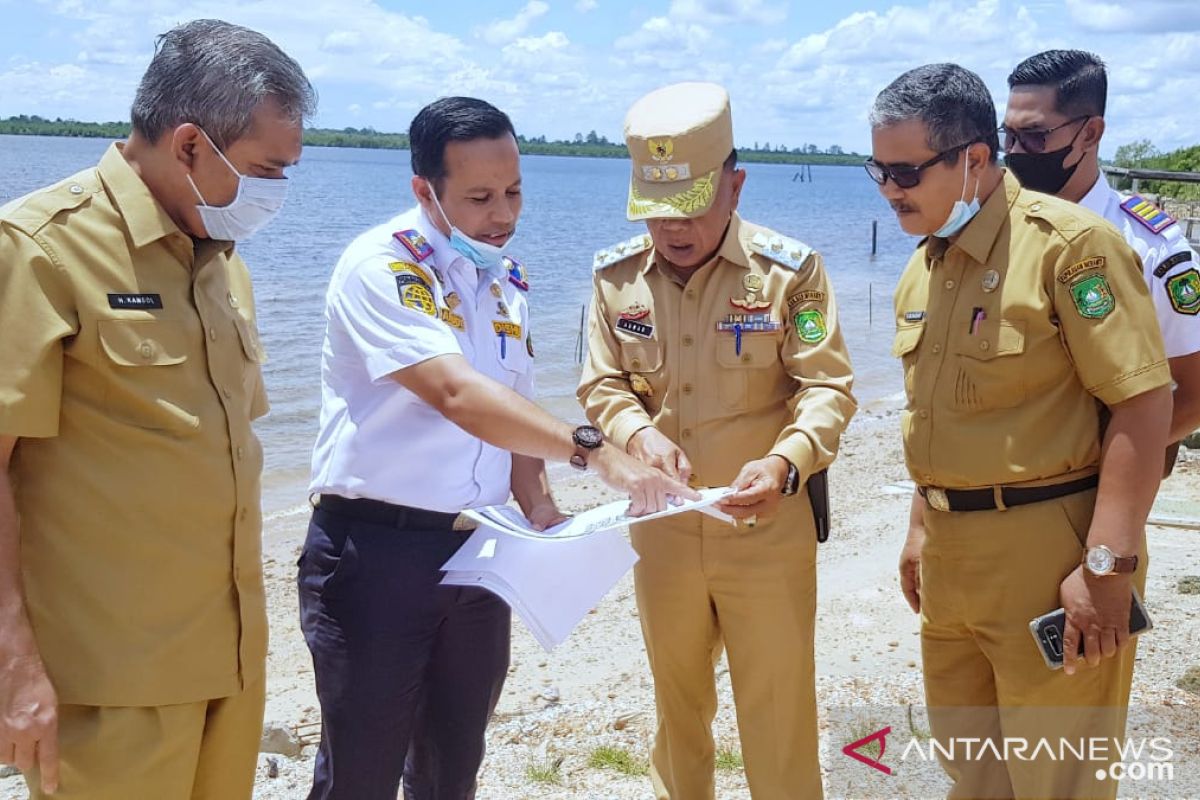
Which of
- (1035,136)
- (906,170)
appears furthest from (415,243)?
(1035,136)

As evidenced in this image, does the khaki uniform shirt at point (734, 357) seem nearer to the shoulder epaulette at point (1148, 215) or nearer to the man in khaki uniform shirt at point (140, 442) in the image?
the shoulder epaulette at point (1148, 215)

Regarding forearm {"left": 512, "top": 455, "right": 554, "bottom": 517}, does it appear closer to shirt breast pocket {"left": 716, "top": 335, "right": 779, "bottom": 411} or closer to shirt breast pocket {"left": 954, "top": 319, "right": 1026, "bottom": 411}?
shirt breast pocket {"left": 716, "top": 335, "right": 779, "bottom": 411}

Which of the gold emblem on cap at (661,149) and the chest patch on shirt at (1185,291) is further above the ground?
the gold emblem on cap at (661,149)

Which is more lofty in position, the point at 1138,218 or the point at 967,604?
the point at 1138,218

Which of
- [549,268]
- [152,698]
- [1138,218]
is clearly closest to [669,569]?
[152,698]

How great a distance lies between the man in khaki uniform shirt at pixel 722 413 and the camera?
10.2ft

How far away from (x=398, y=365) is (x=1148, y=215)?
8.03 ft

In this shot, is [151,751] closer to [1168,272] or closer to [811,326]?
[811,326]

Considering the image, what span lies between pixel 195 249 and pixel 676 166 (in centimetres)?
→ 138

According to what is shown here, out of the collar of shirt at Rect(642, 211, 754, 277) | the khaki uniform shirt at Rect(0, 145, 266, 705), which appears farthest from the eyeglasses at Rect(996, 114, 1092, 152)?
the khaki uniform shirt at Rect(0, 145, 266, 705)

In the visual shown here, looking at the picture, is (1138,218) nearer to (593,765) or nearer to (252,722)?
(593,765)

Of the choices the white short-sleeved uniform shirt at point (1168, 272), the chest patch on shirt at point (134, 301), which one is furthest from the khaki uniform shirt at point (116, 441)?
the white short-sleeved uniform shirt at point (1168, 272)

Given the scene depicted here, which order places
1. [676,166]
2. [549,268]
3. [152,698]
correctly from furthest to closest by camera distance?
[549,268]
[676,166]
[152,698]

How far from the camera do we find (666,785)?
11.3ft
